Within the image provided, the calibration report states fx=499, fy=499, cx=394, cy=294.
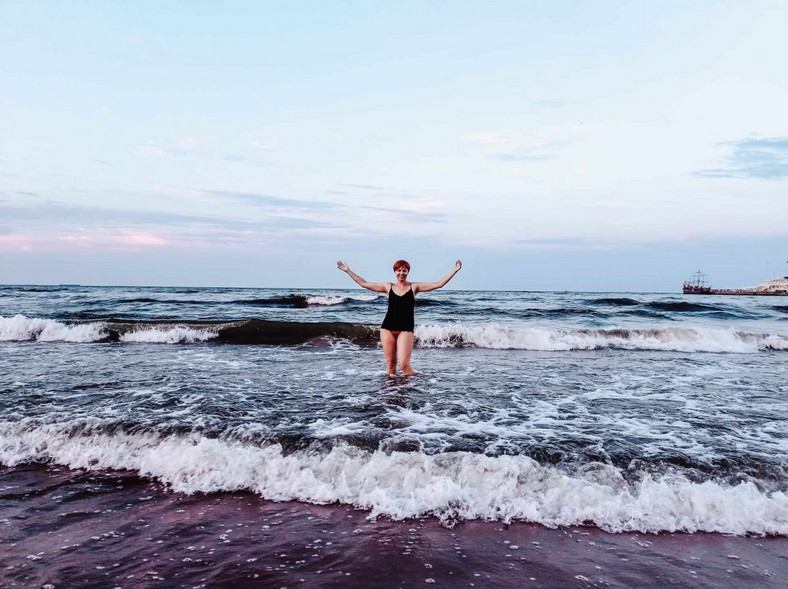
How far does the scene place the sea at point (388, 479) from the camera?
3.55 m

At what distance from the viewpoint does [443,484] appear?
4.67 m

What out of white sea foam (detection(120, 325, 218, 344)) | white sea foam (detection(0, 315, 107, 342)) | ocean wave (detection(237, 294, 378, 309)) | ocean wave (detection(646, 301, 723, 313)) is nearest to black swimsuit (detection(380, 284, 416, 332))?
white sea foam (detection(120, 325, 218, 344))

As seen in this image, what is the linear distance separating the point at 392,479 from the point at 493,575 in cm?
164

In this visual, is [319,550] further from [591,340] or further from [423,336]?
[591,340]

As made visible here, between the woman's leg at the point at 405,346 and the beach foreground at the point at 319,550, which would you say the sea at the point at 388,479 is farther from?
the woman's leg at the point at 405,346

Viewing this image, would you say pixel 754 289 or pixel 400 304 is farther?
pixel 754 289

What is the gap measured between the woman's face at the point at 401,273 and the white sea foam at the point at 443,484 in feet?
14.8

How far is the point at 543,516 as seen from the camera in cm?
431

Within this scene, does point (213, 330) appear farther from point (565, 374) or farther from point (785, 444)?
point (785, 444)

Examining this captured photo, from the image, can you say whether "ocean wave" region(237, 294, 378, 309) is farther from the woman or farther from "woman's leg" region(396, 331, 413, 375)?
the woman

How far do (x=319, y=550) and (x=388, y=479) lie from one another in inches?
50.5

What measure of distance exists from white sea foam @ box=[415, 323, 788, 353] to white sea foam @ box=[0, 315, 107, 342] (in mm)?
11916

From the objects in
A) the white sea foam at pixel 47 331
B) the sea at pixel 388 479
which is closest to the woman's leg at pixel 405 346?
the sea at pixel 388 479

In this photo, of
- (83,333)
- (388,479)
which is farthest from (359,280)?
(83,333)
